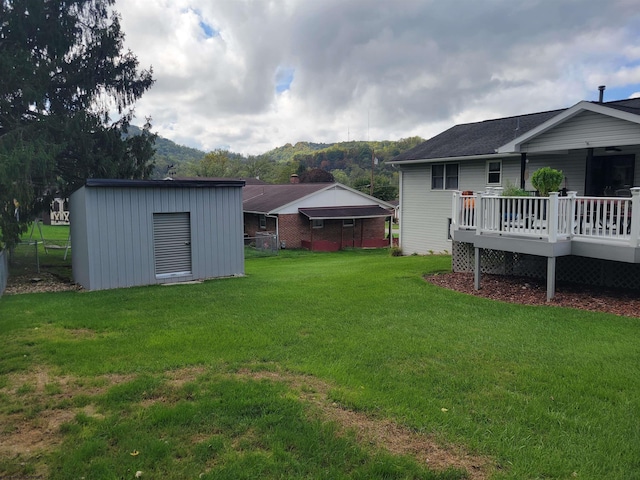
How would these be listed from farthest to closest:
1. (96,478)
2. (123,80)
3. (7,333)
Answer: (123,80), (7,333), (96,478)

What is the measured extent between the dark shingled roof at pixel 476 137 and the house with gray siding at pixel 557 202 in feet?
0.28

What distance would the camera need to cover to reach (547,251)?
8688 mm

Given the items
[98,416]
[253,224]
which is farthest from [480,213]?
[253,224]

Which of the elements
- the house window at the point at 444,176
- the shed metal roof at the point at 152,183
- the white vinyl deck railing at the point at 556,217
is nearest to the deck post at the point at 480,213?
the white vinyl deck railing at the point at 556,217

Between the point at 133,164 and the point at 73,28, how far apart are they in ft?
16.7

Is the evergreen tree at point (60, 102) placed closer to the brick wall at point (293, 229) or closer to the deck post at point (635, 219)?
the brick wall at point (293, 229)

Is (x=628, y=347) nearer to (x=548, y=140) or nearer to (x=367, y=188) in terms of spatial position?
(x=548, y=140)

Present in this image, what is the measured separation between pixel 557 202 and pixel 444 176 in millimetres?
10473

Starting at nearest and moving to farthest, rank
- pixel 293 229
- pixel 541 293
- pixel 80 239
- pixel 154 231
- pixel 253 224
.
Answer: pixel 541 293 < pixel 154 231 < pixel 80 239 < pixel 293 229 < pixel 253 224

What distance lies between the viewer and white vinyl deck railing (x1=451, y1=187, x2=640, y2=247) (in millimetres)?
8195

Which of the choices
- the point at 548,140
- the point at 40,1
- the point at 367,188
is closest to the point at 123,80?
the point at 40,1

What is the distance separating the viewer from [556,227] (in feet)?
28.7

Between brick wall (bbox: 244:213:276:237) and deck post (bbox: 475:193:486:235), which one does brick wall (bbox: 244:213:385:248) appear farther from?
deck post (bbox: 475:193:486:235)

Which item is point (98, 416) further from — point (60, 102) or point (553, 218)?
point (60, 102)
